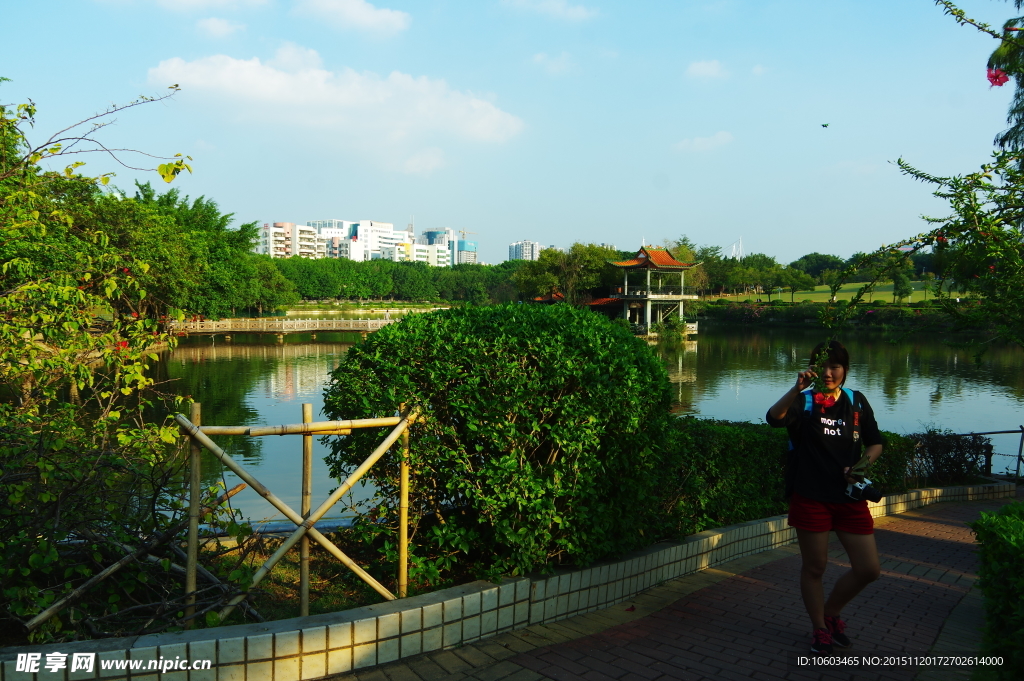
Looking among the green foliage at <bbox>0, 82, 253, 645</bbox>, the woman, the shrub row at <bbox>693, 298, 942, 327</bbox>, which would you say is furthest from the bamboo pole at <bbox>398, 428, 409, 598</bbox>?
the shrub row at <bbox>693, 298, 942, 327</bbox>

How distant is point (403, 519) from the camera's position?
3264 millimetres

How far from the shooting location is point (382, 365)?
3.48 m

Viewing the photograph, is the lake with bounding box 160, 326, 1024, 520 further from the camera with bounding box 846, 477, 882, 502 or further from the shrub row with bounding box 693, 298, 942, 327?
the shrub row with bounding box 693, 298, 942, 327

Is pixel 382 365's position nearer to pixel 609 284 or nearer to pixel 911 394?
pixel 911 394

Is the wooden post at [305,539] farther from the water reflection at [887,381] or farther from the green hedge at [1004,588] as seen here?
the water reflection at [887,381]

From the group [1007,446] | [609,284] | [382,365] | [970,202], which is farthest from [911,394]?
[609,284]

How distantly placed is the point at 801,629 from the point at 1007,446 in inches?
677

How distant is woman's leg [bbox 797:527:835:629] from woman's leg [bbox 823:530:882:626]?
0.09m

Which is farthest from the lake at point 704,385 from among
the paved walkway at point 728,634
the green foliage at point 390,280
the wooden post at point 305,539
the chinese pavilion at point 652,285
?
the green foliage at point 390,280

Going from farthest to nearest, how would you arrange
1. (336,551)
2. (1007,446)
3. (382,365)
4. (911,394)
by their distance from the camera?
(911,394) < (1007,446) < (382,365) < (336,551)

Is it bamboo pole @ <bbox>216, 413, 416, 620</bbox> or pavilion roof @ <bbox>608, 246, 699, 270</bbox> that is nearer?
bamboo pole @ <bbox>216, 413, 416, 620</bbox>

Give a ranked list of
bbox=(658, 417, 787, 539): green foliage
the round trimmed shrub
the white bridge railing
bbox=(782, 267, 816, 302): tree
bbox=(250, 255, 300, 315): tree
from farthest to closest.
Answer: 1. bbox=(782, 267, 816, 302): tree
2. bbox=(250, 255, 300, 315): tree
3. the white bridge railing
4. bbox=(658, 417, 787, 539): green foliage
5. the round trimmed shrub

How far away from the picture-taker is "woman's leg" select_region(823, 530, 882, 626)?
3.15 metres

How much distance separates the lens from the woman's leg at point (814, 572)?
3.22 metres
